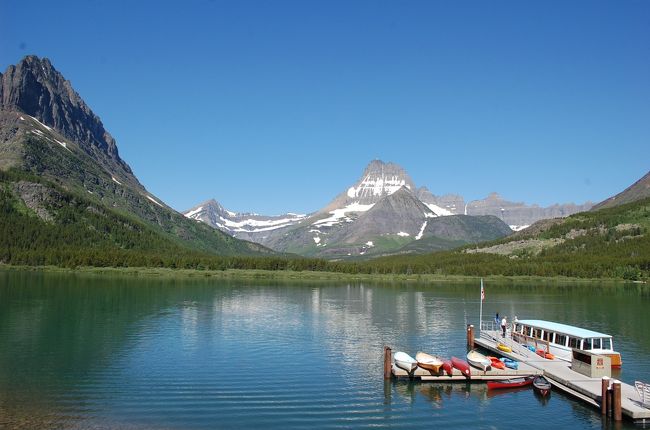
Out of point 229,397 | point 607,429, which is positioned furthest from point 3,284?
point 607,429

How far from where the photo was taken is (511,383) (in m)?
49.2

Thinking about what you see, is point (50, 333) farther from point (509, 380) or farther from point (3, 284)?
point (3, 284)

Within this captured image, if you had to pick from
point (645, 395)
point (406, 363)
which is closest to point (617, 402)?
point (645, 395)

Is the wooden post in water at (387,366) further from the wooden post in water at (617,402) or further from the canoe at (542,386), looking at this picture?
the wooden post in water at (617,402)

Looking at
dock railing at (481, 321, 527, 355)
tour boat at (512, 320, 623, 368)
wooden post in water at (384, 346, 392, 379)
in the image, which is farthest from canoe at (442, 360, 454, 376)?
dock railing at (481, 321, 527, 355)

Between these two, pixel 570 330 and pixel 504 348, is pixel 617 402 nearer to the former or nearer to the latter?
pixel 570 330

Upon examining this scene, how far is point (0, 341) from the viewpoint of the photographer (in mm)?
62344

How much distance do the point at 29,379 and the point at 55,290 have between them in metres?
91.4

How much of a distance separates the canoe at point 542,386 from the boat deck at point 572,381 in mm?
1643

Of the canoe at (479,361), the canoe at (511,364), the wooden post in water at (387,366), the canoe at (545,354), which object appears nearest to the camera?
the wooden post in water at (387,366)

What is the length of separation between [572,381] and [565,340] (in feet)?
38.8

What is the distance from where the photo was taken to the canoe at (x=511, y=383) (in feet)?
159

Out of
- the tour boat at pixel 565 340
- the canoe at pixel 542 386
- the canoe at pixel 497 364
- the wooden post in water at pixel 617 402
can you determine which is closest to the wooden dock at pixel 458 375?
the canoe at pixel 497 364

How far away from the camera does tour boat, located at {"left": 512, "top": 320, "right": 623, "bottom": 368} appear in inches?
2192
